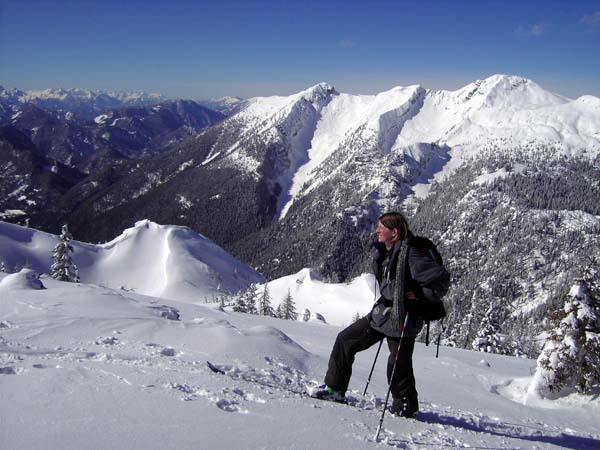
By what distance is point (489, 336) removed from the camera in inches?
1521

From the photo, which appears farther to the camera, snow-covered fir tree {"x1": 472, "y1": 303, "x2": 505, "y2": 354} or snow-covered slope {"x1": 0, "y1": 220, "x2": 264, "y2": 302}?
snow-covered slope {"x1": 0, "y1": 220, "x2": 264, "y2": 302}

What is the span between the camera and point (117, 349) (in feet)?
26.5

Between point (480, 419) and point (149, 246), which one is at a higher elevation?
point (480, 419)

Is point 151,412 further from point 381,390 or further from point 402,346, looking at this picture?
point 381,390

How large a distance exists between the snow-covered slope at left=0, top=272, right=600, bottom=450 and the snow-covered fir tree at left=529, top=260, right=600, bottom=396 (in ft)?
2.73

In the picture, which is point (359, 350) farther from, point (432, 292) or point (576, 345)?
point (576, 345)

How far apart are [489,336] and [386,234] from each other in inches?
1476

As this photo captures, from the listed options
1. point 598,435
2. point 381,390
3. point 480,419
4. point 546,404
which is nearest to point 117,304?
point 381,390

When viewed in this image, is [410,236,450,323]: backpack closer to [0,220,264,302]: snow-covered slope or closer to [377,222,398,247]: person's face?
[377,222,398,247]: person's face

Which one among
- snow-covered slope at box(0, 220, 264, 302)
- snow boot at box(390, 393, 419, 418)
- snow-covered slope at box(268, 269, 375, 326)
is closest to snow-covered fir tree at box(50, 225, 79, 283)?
snow-covered slope at box(0, 220, 264, 302)

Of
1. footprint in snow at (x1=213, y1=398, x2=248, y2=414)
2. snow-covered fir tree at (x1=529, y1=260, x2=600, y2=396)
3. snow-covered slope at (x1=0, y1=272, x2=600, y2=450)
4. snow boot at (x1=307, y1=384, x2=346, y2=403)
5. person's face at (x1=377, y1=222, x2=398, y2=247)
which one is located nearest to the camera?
snow-covered slope at (x1=0, y1=272, x2=600, y2=450)

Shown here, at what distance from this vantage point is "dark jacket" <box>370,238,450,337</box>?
577 centimetres

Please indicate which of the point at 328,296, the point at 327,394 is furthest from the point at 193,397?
the point at 328,296

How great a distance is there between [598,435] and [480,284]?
163779 mm
